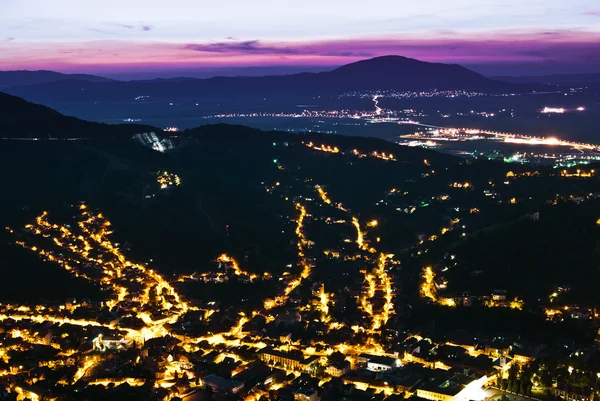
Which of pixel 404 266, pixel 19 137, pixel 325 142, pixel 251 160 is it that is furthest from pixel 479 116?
pixel 404 266

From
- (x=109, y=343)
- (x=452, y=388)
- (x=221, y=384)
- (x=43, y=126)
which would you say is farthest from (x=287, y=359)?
(x=43, y=126)

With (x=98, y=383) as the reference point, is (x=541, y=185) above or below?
above

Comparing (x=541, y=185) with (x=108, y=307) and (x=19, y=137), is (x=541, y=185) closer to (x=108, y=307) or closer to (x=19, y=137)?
(x=108, y=307)

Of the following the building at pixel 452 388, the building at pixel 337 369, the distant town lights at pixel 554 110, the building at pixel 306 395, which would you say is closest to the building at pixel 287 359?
the building at pixel 337 369

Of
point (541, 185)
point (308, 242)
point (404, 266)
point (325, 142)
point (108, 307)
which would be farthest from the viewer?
point (325, 142)

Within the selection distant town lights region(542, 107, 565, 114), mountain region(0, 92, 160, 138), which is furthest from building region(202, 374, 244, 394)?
distant town lights region(542, 107, 565, 114)
